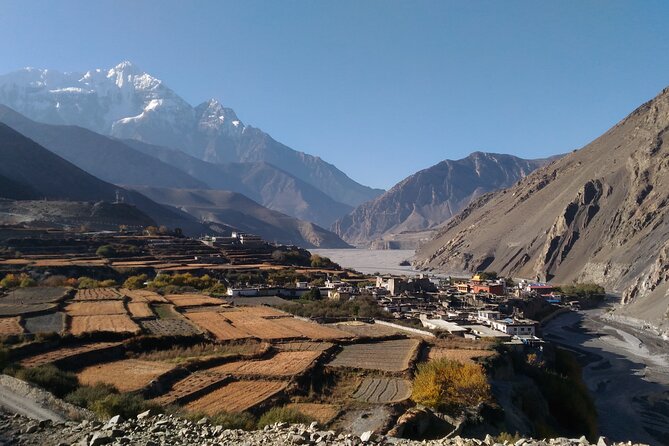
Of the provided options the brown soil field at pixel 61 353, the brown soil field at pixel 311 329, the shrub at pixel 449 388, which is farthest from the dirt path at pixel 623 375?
the brown soil field at pixel 61 353

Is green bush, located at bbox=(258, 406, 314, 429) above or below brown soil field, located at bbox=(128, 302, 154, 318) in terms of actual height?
above

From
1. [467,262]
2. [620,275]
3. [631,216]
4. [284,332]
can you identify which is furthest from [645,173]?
[284,332]

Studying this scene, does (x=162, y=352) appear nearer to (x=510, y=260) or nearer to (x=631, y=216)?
(x=631, y=216)

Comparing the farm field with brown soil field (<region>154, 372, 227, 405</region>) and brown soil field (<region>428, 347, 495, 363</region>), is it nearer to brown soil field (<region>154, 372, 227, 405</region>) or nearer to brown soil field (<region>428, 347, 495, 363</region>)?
brown soil field (<region>154, 372, 227, 405</region>)

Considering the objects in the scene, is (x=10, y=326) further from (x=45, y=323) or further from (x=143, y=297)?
(x=143, y=297)

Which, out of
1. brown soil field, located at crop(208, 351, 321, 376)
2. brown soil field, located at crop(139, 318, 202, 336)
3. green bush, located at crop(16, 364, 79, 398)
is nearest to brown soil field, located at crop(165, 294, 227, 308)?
brown soil field, located at crop(139, 318, 202, 336)

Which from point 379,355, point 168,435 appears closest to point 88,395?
point 168,435
